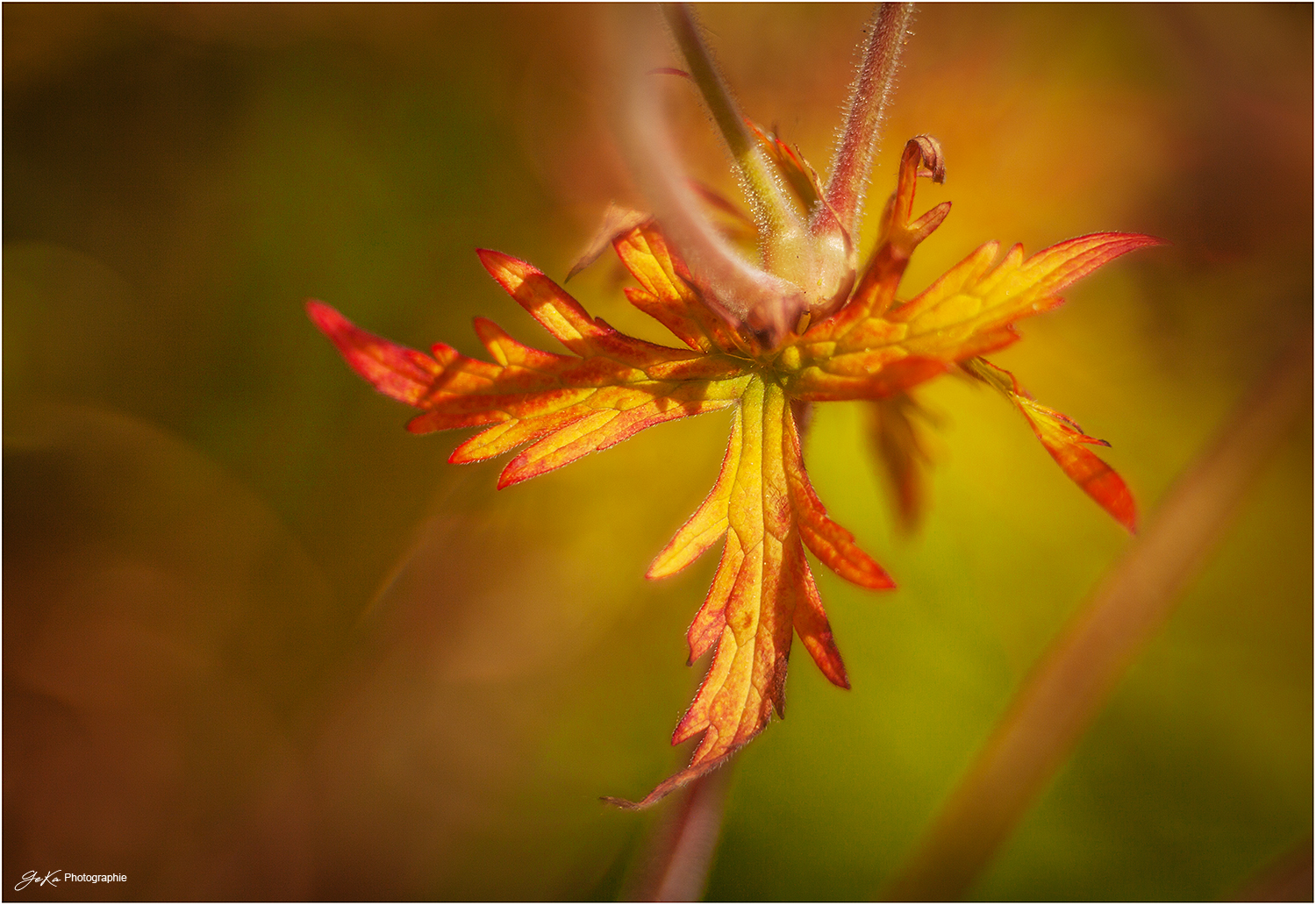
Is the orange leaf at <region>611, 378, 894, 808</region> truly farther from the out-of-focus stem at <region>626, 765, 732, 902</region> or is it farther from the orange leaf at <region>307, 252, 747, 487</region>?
the out-of-focus stem at <region>626, 765, 732, 902</region>

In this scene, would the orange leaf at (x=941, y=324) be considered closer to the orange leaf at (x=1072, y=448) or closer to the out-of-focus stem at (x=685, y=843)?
the orange leaf at (x=1072, y=448)

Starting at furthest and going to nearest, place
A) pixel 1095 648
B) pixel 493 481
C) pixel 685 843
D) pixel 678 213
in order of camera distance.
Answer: pixel 493 481 < pixel 1095 648 < pixel 685 843 < pixel 678 213

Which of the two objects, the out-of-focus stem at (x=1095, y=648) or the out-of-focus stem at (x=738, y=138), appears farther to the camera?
the out-of-focus stem at (x=1095, y=648)

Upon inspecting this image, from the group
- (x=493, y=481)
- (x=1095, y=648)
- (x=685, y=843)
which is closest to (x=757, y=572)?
(x=685, y=843)

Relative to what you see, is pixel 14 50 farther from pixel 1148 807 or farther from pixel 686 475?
pixel 1148 807

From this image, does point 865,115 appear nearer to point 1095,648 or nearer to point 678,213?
point 678,213

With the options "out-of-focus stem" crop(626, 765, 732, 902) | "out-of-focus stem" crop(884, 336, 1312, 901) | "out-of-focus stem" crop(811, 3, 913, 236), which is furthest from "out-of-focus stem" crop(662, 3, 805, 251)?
"out-of-focus stem" crop(884, 336, 1312, 901)

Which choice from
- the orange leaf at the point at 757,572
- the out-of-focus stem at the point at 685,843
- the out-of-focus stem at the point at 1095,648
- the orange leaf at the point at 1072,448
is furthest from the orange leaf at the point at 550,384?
the out-of-focus stem at the point at 1095,648
